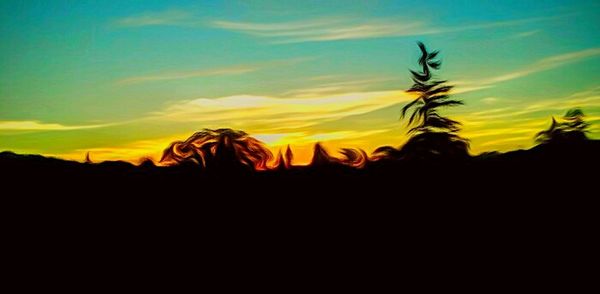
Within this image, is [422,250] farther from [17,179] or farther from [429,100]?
[17,179]

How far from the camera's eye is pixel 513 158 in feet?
20.0

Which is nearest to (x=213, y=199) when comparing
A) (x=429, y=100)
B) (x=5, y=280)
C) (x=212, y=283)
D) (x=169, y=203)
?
(x=169, y=203)

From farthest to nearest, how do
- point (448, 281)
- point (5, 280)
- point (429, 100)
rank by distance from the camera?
point (429, 100), point (448, 281), point (5, 280)

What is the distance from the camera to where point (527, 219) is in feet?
18.0

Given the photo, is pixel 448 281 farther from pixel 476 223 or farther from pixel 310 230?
pixel 310 230

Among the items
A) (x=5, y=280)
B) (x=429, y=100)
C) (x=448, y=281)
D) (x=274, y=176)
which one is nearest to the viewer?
(x=5, y=280)

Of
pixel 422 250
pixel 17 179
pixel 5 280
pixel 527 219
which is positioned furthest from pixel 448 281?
pixel 17 179

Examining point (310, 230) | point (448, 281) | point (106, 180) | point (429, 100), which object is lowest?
point (448, 281)

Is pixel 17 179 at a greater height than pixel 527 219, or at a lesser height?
greater

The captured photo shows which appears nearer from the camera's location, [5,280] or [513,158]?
[5,280]

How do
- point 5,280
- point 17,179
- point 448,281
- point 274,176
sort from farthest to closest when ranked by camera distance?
point 274,176
point 17,179
point 448,281
point 5,280

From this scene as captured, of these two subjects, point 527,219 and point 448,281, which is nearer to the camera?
point 448,281

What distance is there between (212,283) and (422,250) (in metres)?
2.06

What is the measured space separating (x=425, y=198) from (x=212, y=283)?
7.81 ft
